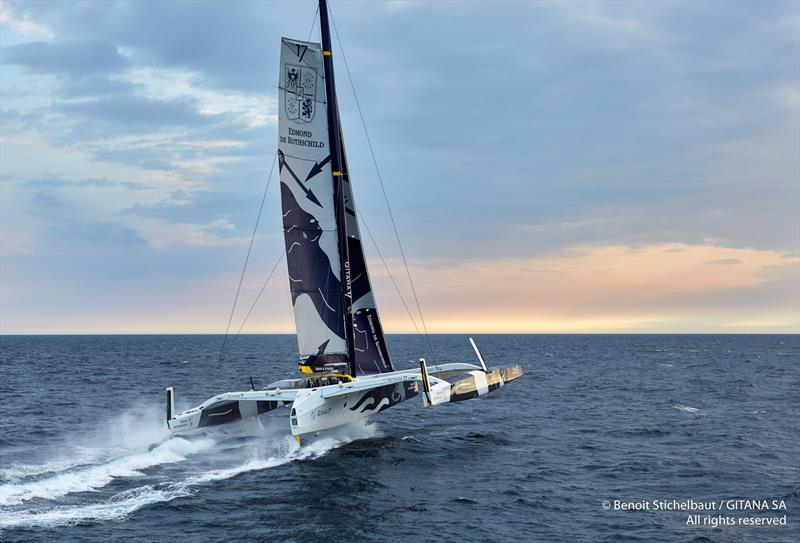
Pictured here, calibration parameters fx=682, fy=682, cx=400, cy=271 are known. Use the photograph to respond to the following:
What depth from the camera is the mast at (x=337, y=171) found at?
19828 millimetres

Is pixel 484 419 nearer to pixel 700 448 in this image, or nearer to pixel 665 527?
pixel 700 448

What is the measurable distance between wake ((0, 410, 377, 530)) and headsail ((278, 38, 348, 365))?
3062 millimetres

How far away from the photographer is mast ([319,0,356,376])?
19.8 m

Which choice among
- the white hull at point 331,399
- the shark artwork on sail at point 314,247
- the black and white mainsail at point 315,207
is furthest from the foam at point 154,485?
the black and white mainsail at point 315,207

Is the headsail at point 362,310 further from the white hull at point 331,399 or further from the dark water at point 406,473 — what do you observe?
the white hull at point 331,399

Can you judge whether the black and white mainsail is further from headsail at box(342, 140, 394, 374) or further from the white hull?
the white hull

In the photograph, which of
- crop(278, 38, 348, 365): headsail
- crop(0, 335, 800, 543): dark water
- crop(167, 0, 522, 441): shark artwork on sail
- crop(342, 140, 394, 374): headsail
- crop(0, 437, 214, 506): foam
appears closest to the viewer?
crop(0, 335, 800, 543): dark water

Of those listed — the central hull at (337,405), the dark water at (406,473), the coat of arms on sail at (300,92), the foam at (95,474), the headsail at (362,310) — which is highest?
the coat of arms on sail at (300,92)

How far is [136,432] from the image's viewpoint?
2266 centimetres

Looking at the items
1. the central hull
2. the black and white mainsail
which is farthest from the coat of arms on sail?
the central hull

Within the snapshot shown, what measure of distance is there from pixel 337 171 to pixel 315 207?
4.07 ft

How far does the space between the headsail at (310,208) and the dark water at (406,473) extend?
339cm

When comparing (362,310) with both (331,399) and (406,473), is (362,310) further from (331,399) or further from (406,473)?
(406,473)

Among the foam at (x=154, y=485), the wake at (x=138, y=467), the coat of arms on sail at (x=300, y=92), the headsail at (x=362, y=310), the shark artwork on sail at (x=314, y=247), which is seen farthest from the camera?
the headsail at (x=362, y=310)
